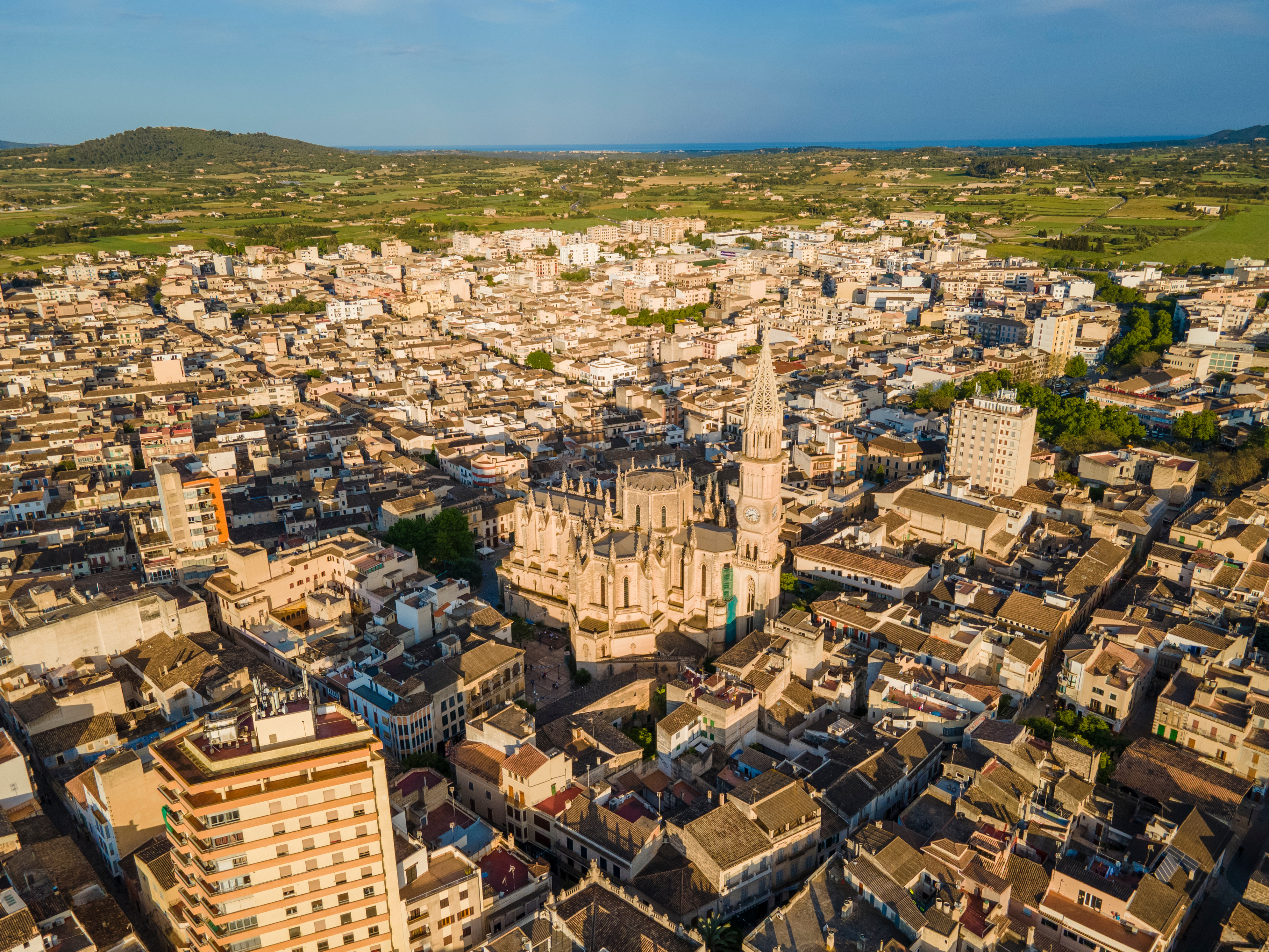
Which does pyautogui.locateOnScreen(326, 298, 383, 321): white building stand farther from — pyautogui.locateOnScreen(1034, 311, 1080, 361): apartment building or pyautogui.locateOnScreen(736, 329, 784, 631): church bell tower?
pyautogui.locateOnScreen(736, 329, 784, 631): church bell tower

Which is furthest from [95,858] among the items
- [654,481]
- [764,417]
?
[764,417]

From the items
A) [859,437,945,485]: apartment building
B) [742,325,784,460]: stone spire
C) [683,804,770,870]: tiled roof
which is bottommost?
[683,804,770,870]: tiled roof

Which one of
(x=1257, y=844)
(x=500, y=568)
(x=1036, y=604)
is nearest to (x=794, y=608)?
(x=1036, y=604)

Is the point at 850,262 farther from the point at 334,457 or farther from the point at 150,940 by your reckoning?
the point at 150,940

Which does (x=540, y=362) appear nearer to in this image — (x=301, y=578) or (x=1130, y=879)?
(x=301, y=578)

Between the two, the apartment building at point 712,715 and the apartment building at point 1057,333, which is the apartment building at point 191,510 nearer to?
the apartment building at point 712,715

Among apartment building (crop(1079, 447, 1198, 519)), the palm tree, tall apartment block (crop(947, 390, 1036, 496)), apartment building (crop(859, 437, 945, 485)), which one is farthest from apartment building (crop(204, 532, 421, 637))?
apartment building (crop(1079, 447, 1198, 519))
